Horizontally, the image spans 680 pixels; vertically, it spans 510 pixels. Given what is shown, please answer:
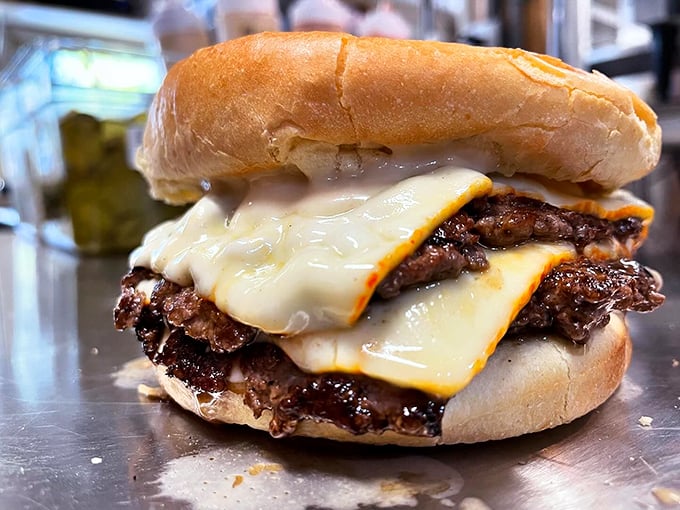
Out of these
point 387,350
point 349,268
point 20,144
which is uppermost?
point 349,268

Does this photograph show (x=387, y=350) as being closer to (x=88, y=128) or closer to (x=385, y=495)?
(x=385, y=495)

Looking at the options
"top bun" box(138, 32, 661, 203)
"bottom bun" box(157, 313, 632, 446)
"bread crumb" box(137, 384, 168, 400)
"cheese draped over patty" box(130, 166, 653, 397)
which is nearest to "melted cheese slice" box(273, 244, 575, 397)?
"cheese draped over patty" box(130, 166, 653, 397)

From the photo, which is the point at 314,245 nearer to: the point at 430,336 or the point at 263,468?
the point at 430,336

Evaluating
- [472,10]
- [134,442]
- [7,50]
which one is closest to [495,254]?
[134,442]

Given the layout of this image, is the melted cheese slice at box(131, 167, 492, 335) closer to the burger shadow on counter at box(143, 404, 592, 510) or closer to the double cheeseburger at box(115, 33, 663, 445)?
the double cheeseburger at box(115, 33, 663, 445)

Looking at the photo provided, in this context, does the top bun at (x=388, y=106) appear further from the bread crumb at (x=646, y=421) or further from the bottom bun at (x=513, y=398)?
the bread crumb at (x=646, y=421)

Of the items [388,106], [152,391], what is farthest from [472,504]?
[152,391]

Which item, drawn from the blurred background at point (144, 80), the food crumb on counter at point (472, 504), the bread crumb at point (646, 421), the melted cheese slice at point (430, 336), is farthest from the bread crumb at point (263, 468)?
the blurred background at point (144, 80)
